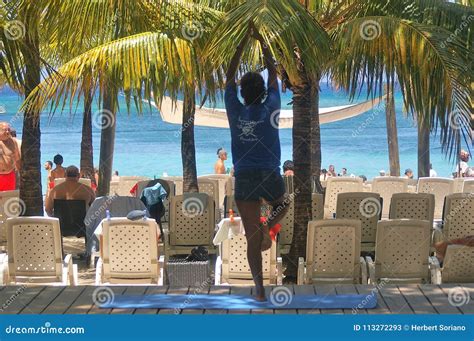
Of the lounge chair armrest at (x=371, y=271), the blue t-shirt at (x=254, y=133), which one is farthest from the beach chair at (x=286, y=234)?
the blue t-shirt at (x=254, y=133)

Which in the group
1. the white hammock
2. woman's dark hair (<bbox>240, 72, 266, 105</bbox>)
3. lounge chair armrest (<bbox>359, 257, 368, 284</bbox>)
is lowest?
lounge chair armrest (<bbox>359, 257, 368, 284</bbox>)

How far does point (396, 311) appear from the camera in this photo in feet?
27.2

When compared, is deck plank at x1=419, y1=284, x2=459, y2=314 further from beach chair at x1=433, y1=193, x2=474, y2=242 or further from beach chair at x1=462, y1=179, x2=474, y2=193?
beach chair at x1=462, y1=179, x2=474, y2=193

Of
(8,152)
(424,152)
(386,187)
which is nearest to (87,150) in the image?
(8,152)

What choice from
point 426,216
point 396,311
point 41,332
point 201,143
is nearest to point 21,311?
point 41,332

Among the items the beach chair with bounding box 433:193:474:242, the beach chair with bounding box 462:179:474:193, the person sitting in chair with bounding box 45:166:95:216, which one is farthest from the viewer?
the beach chair with bounding box 462:179:474:193

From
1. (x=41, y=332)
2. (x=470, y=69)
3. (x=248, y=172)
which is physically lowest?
(x=41, y=332)

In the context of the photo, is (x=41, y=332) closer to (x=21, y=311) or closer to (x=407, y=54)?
(x=21, y=311)

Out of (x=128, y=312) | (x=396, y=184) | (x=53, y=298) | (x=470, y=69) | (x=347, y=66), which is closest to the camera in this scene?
(x=128, y=312)

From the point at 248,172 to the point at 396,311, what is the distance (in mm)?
1718

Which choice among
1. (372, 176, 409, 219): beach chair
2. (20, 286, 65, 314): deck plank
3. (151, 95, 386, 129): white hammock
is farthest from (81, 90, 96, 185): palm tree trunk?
(151, 95, 386, 129): white hammock

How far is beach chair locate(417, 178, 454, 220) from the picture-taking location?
17.0 metres

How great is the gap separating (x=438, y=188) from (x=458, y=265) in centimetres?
639

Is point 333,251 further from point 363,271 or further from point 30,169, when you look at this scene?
point 30,169
